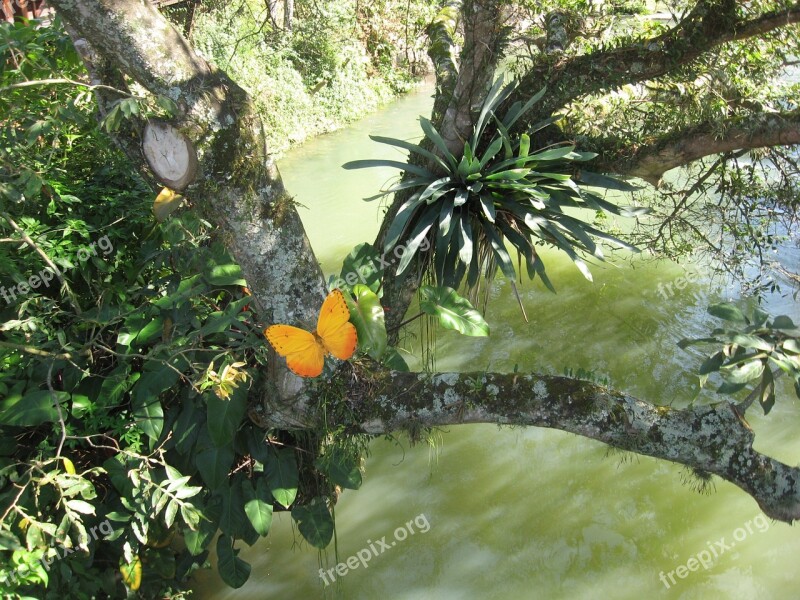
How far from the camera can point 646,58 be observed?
3.24 m

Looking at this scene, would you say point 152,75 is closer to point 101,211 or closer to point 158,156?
point 158,156

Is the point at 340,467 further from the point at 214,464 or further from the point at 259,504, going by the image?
the point at 214,464

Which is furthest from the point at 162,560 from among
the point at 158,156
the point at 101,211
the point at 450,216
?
the point at 450,216

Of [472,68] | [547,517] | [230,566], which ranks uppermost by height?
[472,68]

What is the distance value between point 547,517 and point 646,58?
8.66 ft

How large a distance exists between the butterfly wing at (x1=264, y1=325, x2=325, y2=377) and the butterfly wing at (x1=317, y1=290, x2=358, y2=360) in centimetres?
7

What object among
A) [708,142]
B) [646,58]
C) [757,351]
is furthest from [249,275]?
[708,142]

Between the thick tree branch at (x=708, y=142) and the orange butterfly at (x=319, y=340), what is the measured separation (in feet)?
6.34

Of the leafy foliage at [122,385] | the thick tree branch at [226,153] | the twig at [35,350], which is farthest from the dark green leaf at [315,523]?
the twig at [35,350]

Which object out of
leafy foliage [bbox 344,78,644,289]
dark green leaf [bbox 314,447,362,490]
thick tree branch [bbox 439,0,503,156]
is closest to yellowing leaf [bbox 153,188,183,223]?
leafy foliage [bbox 344,78,644,289]

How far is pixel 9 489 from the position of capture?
106 inches

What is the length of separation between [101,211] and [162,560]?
70.9 inches

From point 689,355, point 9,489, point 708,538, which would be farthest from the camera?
Answer: point 689,355

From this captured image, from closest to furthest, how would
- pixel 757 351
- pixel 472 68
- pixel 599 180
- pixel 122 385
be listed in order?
pixel 757 351
pixel 122 385
pixel 472 68
pixel 599 180
